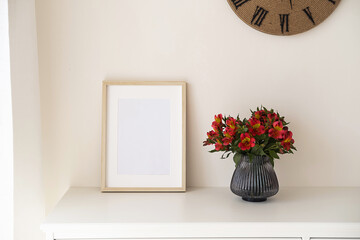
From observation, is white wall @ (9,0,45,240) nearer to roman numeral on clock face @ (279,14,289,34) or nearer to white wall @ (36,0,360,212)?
white wall @ (36,0,360,212)

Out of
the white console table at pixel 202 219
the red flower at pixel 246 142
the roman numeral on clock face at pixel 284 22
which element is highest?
the roman numeral on clock face at pixel 284 22

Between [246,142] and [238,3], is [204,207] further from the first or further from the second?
[238,3]

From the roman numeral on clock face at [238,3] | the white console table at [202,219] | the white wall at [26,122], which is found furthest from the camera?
the roman numeral on clock face at [238,3]

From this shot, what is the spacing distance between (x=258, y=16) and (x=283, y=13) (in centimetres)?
11

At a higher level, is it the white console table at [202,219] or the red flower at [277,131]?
the red flower at [277,131]

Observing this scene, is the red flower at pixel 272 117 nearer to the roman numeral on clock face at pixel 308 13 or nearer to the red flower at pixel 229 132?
the red flower at pixel 229 132

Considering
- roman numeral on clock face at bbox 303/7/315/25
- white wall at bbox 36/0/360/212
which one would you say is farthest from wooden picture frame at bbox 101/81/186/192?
roman numeral on clock face at bbox 303/7/315/25

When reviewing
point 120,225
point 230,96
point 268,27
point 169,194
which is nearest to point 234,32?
point 268,27

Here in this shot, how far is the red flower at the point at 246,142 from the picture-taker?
1.45 m

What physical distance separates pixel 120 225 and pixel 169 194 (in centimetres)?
37

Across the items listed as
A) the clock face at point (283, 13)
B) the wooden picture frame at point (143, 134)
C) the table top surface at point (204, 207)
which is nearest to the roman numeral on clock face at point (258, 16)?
the clock face at point (283, 13)

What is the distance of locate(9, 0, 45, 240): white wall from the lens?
1.42m

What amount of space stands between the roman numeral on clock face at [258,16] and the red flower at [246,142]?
0.52 meters

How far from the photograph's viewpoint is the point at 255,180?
1500 millimetres
